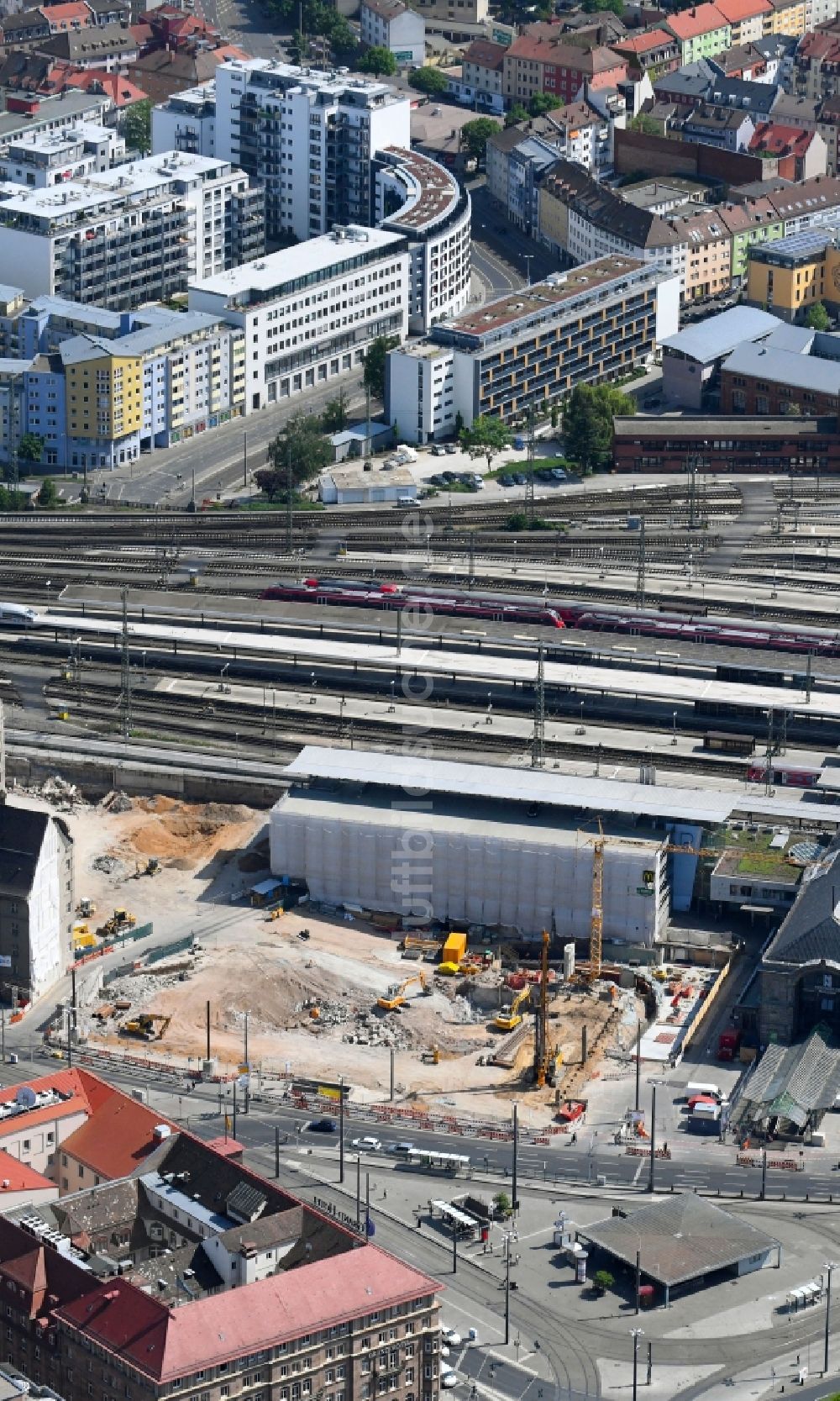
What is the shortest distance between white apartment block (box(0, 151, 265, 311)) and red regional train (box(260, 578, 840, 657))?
3332 cm

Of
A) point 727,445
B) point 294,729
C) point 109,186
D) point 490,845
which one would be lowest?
point 294,729

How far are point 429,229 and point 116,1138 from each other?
89.2 m

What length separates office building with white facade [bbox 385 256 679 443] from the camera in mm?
169375

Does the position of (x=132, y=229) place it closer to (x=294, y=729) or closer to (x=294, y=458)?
(x=294, y=458)

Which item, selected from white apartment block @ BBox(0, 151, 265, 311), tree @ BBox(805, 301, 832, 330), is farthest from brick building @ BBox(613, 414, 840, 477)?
white apartment block @ BBox(0, 151, 265, 311)

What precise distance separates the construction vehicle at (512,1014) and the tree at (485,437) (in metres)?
52.9

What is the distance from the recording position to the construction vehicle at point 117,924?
12350 cm

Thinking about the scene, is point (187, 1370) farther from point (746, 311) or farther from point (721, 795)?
point (746, 311)

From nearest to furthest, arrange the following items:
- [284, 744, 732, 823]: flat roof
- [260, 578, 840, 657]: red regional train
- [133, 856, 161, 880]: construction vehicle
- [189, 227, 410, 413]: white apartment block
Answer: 1. [284, 744, 732, 823]: flat roof
2. [133, 856, 161, 880]: construction vehicle
3. [260, 578, 840, 657]: red regional train
4. [189, 227, 410, 413]: white apartment block

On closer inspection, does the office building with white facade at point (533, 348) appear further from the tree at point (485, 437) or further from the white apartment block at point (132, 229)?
the white apartment block at point (132, 229)

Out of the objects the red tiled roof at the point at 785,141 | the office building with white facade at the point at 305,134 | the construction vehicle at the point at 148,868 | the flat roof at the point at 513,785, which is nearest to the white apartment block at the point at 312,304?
the office building with white facade at the point at 305,134

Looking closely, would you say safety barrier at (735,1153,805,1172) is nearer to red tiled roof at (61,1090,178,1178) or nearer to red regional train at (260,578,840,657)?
red tiled roof at (61,1090,178,1178)

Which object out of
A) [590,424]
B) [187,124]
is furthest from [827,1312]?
[187,124]

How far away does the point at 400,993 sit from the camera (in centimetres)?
11944
